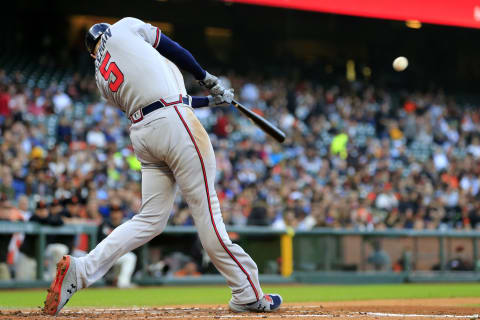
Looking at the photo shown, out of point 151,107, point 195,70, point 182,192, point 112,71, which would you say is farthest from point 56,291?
point 195,70

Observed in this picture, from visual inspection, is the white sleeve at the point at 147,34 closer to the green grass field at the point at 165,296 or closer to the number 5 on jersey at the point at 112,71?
the number 5 on jersey at the point at 112,71

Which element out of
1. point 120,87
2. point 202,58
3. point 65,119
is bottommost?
point 120,87

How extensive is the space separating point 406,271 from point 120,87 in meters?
8.05

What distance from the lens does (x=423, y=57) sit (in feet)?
77.0

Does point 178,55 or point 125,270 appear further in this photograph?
point 125,270

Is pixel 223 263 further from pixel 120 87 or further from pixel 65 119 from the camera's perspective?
pixel 65 119

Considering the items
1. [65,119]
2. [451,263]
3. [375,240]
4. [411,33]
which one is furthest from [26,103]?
[411,33]

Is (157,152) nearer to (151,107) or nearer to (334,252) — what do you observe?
(151,107)

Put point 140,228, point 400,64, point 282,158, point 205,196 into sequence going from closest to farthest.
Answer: point 205,196 < point 140,228 < point 282,158 < point 400,64

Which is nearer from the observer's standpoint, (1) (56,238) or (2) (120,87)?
(2) (120,87)

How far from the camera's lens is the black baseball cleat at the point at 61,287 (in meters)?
3.99

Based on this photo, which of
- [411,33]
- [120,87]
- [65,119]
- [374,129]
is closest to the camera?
[120,87]

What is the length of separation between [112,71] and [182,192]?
2.57 ft

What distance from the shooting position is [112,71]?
4.14m
